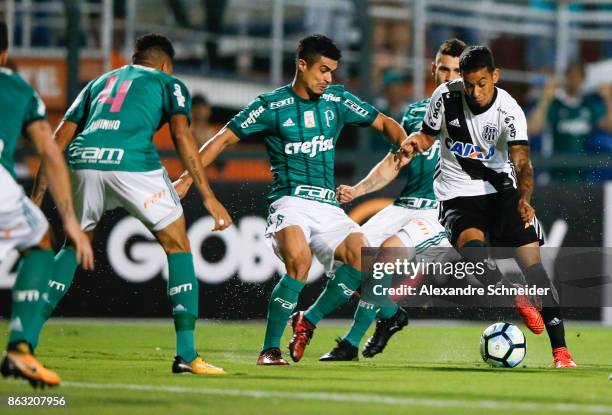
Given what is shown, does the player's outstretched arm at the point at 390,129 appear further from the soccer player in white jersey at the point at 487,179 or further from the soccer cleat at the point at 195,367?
the soccer cleat at the point at 195,367

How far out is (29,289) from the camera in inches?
262

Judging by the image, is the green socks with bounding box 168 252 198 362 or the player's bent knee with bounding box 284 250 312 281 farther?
the player's bent knee with bounding box 284 250 312 281

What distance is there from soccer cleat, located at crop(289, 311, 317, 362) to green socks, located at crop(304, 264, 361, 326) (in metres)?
0.10

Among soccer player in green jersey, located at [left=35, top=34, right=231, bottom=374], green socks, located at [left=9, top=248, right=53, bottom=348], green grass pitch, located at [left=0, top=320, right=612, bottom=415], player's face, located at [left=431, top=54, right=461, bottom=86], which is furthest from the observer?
player's face, located at [left=431, top=54, right=461, bottom=86]

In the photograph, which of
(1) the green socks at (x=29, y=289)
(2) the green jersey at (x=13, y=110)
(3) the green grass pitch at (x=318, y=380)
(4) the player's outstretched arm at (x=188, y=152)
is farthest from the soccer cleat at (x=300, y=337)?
(2) the green jersey at (x=13, y=110)

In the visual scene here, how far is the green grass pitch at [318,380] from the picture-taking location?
6.05 meters

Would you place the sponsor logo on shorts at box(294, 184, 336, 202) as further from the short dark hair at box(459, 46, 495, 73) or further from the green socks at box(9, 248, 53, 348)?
the green socks at box(9, 248, 53, 348)

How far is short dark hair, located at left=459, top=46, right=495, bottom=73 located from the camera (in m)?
8.30

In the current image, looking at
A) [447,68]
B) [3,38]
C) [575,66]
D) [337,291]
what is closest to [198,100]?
[575,66]

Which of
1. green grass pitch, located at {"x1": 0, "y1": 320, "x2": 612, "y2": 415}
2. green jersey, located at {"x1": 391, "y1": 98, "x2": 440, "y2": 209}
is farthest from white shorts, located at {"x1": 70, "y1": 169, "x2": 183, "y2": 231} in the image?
green jersey, located at {"x1": 391, "y1": 98, "x2": 440, "y2": 209}

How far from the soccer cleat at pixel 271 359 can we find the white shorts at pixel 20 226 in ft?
7.69

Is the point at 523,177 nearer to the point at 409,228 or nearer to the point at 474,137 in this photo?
the point at 474,137

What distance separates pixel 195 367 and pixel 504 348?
221 centimetres

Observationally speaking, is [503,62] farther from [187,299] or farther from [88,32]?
[187,299]
